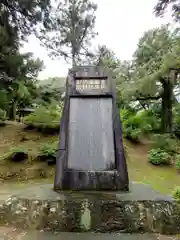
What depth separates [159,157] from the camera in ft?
26.0

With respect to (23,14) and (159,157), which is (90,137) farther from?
(23,14)

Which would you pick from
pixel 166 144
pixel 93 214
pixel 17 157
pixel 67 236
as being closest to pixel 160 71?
pixel 166 144

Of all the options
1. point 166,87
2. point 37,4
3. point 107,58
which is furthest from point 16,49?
point 107,58

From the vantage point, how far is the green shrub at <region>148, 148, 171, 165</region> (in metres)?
7.75

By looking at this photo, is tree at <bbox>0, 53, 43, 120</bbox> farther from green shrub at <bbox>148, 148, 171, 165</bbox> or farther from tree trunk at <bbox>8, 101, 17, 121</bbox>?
green shrub at <bbox>148, 148, 171, 165</bbox>

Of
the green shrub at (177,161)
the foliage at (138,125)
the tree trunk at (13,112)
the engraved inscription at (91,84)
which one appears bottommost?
the green shrub at (177,161)

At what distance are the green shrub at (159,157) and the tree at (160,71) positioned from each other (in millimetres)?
2573

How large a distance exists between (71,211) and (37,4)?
263 inches

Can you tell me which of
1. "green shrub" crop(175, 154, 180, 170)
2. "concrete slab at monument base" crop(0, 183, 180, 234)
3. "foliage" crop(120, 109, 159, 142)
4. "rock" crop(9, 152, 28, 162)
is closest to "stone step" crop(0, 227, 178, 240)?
"concrete slab at monument base" crop(0, 183, 180, 234)

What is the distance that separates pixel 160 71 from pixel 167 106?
198cm

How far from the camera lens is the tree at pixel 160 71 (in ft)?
30.6

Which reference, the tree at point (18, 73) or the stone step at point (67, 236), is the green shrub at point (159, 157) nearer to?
the tree at point (18, 73)

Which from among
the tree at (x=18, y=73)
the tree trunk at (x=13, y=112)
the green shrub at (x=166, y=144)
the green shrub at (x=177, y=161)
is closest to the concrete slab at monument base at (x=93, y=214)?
the green shrub at (x=177, y=161)

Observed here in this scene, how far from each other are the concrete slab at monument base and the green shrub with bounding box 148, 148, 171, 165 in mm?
4841
